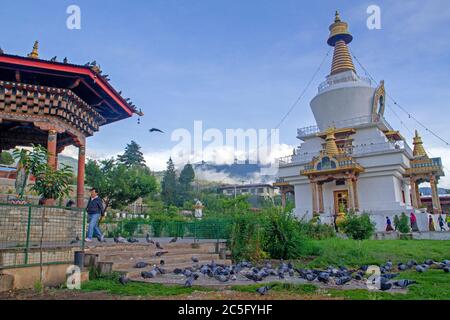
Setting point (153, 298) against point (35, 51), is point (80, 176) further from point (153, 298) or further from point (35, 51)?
point (153, 298)

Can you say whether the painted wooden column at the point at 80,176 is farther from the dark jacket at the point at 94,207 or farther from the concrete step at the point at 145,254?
the concrete step at the point at 145,254

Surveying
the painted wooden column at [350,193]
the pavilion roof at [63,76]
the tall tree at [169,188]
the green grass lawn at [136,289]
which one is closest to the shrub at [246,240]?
the green grass lawn at [136,289]

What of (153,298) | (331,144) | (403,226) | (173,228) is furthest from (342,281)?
(331,144)

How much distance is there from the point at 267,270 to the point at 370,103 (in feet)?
90.6

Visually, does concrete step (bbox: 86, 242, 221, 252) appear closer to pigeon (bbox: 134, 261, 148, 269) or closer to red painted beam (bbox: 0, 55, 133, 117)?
pigeon (bbox: 134, 261, 148, 269)

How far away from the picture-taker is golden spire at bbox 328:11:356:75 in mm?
33219

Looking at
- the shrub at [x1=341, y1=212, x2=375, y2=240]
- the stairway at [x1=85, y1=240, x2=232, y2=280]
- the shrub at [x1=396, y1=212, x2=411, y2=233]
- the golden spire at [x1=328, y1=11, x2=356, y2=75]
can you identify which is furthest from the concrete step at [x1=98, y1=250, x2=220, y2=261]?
the golden spire at [x1=328, y1=11, x2=356, y2=75]

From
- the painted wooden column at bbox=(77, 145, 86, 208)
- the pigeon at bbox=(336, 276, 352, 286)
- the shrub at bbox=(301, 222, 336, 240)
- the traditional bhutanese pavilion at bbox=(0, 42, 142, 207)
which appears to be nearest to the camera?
the pigeon at bbox=(336, 276, 352, 286)

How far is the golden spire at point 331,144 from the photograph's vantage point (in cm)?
2803

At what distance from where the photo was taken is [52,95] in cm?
1222

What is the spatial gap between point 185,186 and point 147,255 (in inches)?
2193

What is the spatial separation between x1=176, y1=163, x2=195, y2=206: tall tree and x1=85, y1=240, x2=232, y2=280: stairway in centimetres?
4970

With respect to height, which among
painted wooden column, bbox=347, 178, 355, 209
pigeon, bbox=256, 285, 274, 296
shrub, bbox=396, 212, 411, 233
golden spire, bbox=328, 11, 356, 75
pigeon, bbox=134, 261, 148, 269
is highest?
golden spire, bbox=328, 11, 356, 75
